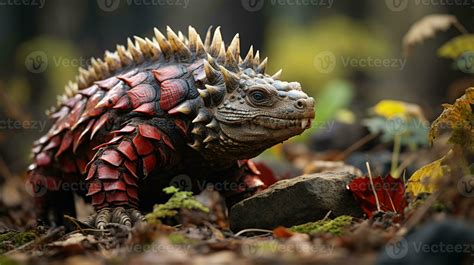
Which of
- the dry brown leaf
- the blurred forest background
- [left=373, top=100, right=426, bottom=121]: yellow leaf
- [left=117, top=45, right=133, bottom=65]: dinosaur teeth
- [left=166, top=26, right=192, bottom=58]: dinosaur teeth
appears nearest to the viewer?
[left=166, top=26, right=192, bottom=58]: dinosaur teeth

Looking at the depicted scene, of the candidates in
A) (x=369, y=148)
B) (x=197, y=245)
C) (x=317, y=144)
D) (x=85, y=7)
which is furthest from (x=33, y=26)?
(x=197, y=245)

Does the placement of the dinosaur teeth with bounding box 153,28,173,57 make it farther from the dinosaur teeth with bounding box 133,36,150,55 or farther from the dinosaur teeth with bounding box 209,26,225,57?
the dinosaur teeth with bounding box 209,26,225,57

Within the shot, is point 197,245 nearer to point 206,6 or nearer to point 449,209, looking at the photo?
point 449,209

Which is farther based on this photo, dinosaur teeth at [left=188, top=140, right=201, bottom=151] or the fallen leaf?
dinosaur teeth at [left=188, top=140, right=201, bottom=151]

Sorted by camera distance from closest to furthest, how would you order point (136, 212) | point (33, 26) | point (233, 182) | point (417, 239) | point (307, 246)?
point (417, 239) → point (307, 246) → point (136, 212) → point (233, 182) → point (33, 26)

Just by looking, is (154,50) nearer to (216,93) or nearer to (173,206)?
(216,93)

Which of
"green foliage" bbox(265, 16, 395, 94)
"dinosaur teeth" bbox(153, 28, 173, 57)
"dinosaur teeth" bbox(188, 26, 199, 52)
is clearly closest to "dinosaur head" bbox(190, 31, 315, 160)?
"dinosaur teeth" bbox(188, 26, 199, 52)

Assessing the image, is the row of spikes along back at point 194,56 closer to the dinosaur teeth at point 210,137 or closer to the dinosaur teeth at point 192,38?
the dinosaur teeth at point 192,38

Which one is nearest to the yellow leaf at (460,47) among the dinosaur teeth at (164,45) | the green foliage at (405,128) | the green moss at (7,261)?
the green foliage at (405,128)
